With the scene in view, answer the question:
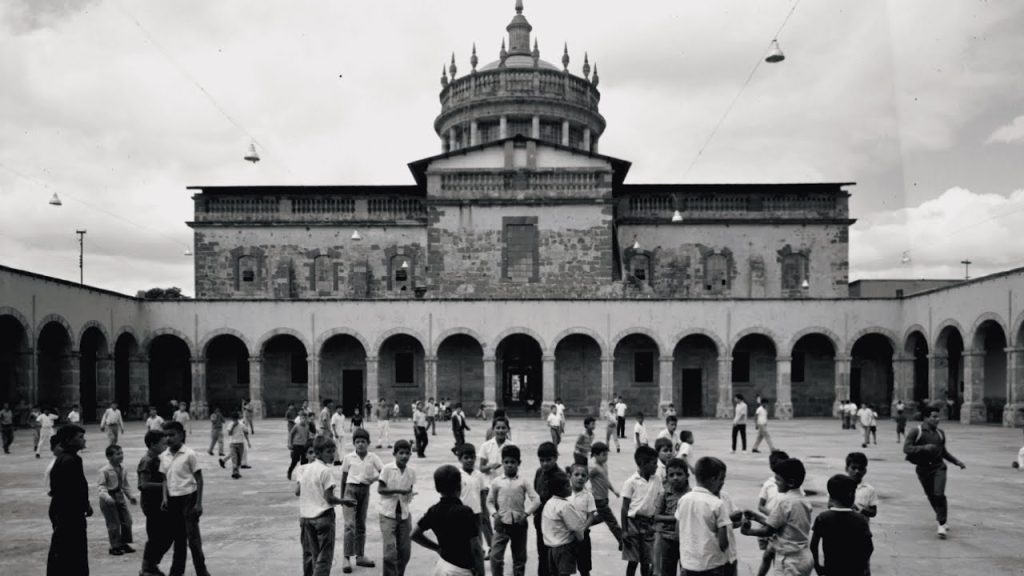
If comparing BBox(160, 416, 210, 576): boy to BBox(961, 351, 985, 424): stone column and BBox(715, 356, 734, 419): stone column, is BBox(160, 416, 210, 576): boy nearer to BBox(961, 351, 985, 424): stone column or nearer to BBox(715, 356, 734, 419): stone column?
BBox(715, 356, 734, 419): stone column

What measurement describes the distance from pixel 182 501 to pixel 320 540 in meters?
1.63

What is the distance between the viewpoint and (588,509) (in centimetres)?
654

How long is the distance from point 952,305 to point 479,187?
2028 centimetres

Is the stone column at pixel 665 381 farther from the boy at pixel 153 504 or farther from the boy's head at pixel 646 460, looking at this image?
the boy at pixel 153 504

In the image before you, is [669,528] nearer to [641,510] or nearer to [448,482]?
[641,510]

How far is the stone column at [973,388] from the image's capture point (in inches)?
1059

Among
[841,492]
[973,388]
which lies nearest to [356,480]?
[841,492]

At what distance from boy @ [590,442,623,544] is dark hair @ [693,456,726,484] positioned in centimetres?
173

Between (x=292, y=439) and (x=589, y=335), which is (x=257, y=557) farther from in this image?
(x=589, y=335)

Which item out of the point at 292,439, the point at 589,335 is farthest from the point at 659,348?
the point at 292,439

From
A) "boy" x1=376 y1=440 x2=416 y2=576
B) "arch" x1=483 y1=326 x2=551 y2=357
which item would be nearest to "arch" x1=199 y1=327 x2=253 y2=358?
"arch" x1=483 y1=326 x2=551 y2=357

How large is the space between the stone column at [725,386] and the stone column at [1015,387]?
31.9 ft

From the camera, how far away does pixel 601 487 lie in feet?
24.6

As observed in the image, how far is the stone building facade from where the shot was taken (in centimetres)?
3020
